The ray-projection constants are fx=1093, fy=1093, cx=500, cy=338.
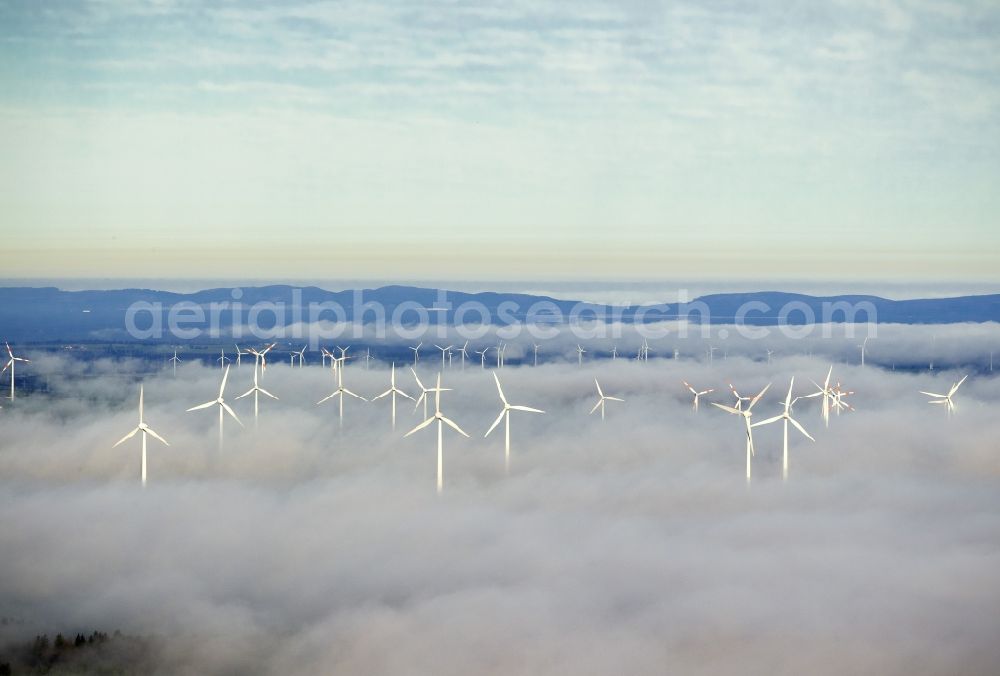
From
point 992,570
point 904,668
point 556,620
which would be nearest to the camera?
point 904,668

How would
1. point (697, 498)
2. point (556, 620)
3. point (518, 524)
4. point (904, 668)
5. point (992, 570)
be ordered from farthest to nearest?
point (697, 498)
point (518, 524)
point (992, 570)
point (556, 620)
point (904, 668)

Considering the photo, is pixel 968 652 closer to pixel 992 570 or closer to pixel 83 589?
pixel 992 570

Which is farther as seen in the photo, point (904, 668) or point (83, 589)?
point (83, 589)

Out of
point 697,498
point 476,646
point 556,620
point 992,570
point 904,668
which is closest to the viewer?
point 904,668

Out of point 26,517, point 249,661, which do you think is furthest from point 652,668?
point 26,517

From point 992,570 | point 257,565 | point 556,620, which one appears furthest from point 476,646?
point 992,570

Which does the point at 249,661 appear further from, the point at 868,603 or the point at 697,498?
the point at 697,498
